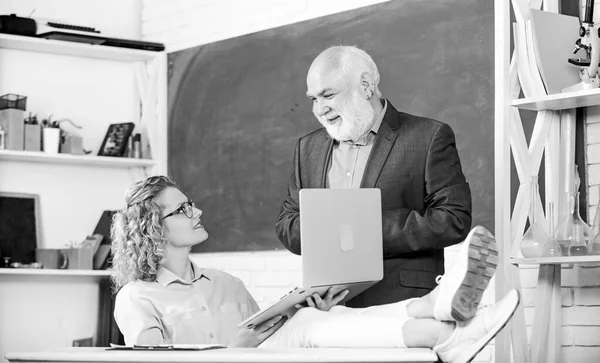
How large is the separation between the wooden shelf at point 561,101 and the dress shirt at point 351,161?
0.52 metres

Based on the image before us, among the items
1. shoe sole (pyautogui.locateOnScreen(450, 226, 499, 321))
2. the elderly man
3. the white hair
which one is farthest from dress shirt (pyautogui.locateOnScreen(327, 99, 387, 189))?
shoe sole (pyautogui.locateOnScreen(450, 226, 499, 321))

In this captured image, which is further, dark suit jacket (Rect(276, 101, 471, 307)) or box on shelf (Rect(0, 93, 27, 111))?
box on shelf (Rect(0, 93, 27, 111))

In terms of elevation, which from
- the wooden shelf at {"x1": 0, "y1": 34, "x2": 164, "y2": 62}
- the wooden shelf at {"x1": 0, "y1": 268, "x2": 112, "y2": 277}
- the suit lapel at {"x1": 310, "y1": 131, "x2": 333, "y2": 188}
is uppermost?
the wooden shelf at {"x1": 0, "y1": 34, "x2": 164, "y2": 62}

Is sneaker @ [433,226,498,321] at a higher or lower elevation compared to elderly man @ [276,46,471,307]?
lower

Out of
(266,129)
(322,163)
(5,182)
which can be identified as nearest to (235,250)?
(266,129)

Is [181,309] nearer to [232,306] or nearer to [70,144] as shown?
[232,306]

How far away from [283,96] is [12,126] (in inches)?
52.9

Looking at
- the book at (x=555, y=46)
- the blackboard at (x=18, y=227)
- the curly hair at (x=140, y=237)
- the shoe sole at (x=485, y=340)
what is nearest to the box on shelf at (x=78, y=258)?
the blackboard at (x=18, y=227)

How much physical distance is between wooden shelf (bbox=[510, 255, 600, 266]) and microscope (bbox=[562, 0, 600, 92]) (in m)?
0.59

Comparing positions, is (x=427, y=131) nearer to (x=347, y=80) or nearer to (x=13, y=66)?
(x=347, y=80)

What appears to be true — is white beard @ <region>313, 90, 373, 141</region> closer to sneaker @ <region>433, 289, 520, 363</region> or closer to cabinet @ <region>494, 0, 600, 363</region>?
cabinet @ <region>494, 0, 600, 363</region>

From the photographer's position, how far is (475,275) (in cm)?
240

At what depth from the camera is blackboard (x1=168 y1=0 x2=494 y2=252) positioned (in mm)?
4020

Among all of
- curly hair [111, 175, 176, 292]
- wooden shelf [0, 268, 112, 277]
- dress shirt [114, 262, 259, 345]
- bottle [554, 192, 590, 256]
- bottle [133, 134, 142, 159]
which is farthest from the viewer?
bottle [133, 134, 142, 159]
